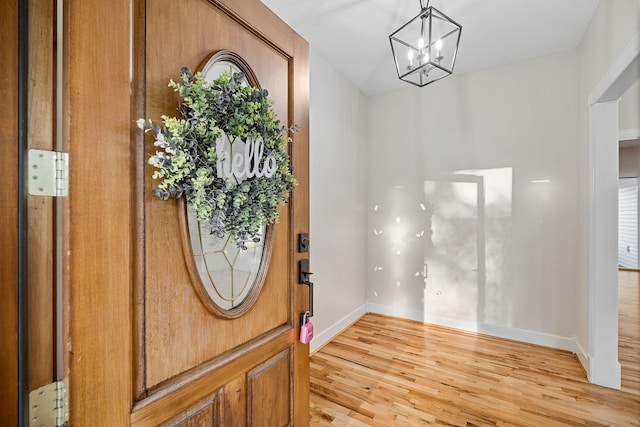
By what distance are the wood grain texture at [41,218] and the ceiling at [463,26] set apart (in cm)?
178

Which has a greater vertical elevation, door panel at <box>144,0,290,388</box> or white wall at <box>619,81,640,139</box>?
white wall at <box>619,81,640,139</box>

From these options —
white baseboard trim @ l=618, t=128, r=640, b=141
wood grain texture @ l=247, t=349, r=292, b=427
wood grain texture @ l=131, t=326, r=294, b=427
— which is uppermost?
white baseboard trim @ l=618, t=128, r=640, b=141

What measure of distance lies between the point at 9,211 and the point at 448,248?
3.33 metres

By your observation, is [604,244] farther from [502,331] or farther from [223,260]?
[223,260]

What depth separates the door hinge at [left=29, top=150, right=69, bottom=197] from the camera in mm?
636

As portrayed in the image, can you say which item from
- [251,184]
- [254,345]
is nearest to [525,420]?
[254,345]

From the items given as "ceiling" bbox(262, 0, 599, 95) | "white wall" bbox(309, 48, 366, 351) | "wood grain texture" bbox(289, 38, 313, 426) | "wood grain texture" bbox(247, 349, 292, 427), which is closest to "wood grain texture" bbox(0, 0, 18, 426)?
"wood grain texture" bbox(247, 349, 292, 427)

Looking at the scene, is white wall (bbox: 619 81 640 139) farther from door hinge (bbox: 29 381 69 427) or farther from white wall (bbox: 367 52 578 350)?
door hinge (bbox: 29 381 69 427)

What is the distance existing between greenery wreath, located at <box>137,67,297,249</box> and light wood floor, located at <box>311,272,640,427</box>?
1581 millimetres

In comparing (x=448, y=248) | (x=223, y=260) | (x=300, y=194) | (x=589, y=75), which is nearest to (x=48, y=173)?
(x=223, y=260)

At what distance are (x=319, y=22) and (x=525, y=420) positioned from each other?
3.16 metres

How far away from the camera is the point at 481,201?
2.99m

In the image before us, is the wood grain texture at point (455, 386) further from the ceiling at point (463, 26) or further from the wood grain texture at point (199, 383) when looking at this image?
the ceiling at point (463, 26)

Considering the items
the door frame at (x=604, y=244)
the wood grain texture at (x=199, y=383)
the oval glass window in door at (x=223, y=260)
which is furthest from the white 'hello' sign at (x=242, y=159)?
the door frame at (x=604, y=244)
